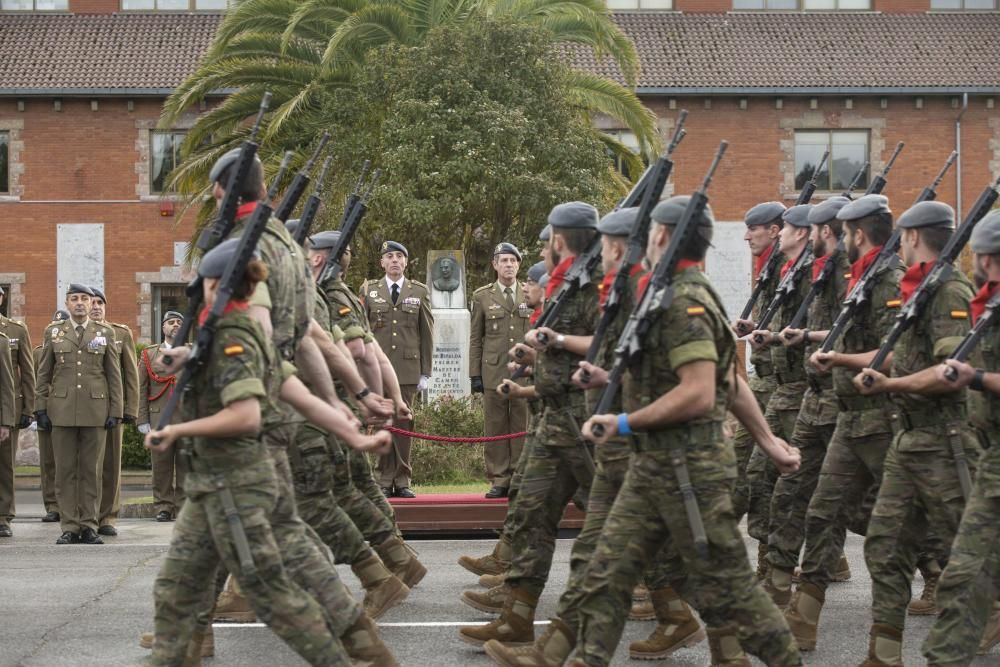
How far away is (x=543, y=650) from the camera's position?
6.31 metres

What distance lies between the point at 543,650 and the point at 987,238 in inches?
100

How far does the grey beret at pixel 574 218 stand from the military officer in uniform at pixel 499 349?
18.1 feet

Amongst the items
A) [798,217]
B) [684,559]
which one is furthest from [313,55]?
[684,559]

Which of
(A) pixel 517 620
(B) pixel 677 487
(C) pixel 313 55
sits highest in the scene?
(C) pixel 313 55

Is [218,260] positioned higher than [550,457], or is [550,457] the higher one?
[218,260]

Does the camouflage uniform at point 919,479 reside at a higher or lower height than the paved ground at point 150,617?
higher

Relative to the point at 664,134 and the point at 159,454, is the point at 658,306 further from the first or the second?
Result: the point at 664,134

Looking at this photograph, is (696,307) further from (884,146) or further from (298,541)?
(884,146)

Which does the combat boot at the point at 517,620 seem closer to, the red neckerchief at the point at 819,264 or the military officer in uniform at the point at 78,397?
the red neckerchief at the point at 819,264

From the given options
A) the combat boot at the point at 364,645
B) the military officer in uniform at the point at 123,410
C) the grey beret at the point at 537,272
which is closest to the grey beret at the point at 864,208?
the grey beret at the point at 537,272

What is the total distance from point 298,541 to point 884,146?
28.0 meters

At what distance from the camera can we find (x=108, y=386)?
13055mm

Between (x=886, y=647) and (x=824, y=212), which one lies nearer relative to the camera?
(x=886, y=647)

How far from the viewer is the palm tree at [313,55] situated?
23.4 meters
